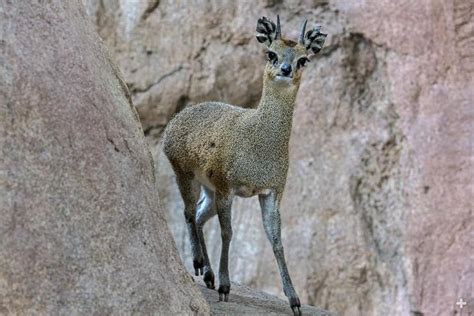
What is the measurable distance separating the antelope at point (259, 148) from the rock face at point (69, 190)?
154 centimetres

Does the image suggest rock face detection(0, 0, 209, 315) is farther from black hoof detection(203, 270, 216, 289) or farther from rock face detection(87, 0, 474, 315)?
rock face detection(87, 0, 474, 315)

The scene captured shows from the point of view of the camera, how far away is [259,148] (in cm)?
771

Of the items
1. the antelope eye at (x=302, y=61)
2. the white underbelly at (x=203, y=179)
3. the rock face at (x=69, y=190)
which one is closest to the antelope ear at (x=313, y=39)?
the antelope eye at (x=302, y=61)

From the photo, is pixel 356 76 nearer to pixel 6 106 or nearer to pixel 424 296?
pixel 424 296

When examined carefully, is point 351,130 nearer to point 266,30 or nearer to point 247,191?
point 266,30

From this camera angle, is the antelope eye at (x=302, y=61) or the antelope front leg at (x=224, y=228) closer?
the antelope front leg at (x=224, y=228)

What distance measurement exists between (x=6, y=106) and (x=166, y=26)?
668cm

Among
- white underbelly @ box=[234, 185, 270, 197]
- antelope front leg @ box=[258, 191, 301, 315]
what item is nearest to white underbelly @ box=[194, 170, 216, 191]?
white underbelly @ box=[234, 185, 270, 197]

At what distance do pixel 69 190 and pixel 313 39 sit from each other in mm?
2964

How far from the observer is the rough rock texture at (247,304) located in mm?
6898

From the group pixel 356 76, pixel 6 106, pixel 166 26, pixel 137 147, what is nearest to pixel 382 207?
pixel 356 76

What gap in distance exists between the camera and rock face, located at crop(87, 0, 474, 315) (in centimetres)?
1065

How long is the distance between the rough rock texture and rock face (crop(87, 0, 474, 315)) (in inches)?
110

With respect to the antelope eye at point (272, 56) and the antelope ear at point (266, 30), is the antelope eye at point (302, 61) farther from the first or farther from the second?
the antelope ear at point (266, 30)
